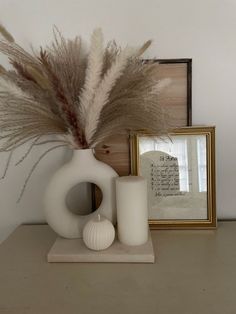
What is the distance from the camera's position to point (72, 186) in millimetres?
820

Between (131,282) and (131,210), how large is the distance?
0.55 ft

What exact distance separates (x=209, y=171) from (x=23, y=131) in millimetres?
489

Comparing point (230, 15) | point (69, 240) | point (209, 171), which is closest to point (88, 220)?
point (69, 240)

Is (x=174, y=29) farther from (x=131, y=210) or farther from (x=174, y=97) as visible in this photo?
(x=131, y=210)

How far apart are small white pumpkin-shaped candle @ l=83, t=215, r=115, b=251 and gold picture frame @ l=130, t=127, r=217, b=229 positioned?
0.60 feet

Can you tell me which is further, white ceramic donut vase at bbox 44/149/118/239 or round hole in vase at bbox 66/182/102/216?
round hole in vase at bbox 66/182/102/216

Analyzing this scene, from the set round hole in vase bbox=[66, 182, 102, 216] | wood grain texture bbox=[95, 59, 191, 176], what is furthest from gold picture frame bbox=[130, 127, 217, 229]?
round hole in vase bbox=[66, 182, 102, 216]

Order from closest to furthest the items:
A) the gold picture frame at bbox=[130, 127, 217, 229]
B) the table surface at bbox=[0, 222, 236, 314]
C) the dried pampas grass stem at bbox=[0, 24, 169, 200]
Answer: the table surface at bbox=[0, 222, 236, 314]
the dried pampas grass stem at bbox=[0, 24, 169, 200]
the gold picture frame at bbox=[130, 127, 217, 229]

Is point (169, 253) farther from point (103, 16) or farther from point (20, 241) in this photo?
point (103, 16)

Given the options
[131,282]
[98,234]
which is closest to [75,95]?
[98,234]

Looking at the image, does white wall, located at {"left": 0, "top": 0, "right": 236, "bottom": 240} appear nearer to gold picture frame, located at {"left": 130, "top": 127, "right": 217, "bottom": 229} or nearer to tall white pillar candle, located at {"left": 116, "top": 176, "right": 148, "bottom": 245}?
gold picture frame, located at {"left": 130, "top": 127, "right": 217, "bottom": 229}

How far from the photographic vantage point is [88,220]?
0.83 meters

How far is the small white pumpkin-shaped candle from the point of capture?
Answer: 75 cm

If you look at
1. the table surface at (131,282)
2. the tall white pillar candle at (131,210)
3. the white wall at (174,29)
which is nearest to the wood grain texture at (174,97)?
the white wall at (174,29)
